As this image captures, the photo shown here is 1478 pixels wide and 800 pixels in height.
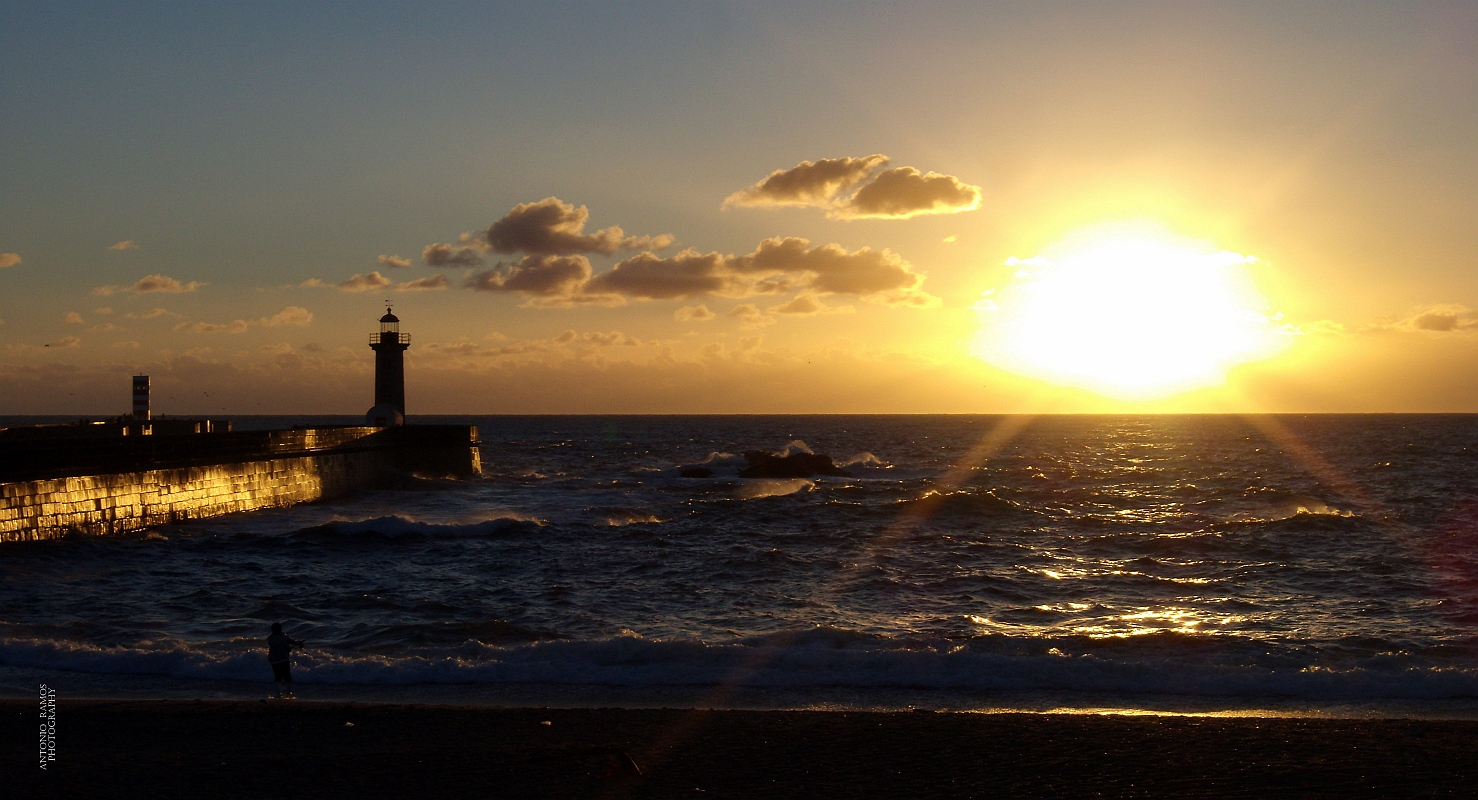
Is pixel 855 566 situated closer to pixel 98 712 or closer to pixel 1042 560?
pixel 1042 560

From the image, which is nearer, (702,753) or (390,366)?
(702,753)

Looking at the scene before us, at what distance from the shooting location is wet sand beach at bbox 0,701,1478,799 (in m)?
7.37

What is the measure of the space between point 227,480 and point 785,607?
19379 mm

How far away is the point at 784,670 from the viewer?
11633 mm

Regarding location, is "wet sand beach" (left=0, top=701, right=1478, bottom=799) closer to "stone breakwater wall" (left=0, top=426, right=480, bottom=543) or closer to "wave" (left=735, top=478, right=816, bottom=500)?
"stone breakwater wall" (left=0, top=426, right=480, bottom=543)

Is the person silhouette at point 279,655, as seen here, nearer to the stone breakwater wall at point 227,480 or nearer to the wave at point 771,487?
the stone breakwater wall at point 227,480

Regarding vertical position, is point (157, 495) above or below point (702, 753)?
above

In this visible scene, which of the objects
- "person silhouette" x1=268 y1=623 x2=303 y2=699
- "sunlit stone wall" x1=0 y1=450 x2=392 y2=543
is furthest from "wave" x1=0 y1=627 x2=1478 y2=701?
"sunlit stone wall" x1=0 y1=450 x2=392 y2=543

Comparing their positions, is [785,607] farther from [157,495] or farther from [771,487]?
[771,487]

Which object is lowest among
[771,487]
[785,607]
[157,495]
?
[771,487]

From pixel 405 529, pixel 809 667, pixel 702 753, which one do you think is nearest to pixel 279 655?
pixel 702 753

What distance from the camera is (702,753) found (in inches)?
323

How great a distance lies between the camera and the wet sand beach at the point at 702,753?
737cm

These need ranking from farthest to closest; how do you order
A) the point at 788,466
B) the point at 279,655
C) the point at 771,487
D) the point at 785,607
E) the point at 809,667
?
the point at 788,466 → the point at 771,487 → the point at 785,607 → the point at 809,667 → the point at 279,655
